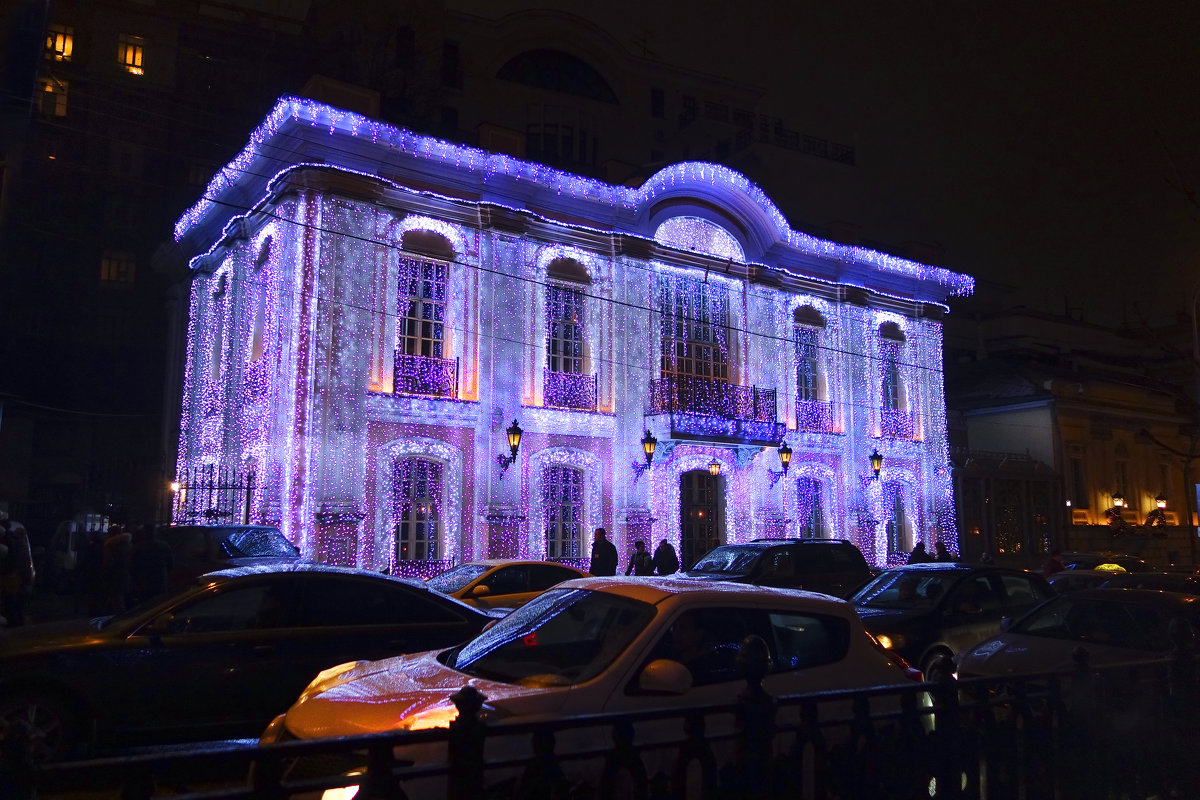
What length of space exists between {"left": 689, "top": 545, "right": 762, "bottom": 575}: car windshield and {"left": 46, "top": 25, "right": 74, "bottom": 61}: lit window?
1254 inches

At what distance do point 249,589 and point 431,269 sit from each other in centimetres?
1340

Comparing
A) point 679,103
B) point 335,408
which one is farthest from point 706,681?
point 679,103

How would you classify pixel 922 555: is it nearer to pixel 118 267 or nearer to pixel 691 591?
pixel 691 591

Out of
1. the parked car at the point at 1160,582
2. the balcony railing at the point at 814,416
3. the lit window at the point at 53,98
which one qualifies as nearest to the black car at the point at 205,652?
the parked car at the point at 1160,582

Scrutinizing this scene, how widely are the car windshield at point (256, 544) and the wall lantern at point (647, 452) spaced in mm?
9427

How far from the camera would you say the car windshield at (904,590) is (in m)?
11.9

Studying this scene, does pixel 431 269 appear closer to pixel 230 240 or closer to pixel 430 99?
pixel 230 240

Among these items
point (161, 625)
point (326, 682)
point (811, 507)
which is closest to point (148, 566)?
point (161, 625)

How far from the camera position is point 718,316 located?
25.3 meters

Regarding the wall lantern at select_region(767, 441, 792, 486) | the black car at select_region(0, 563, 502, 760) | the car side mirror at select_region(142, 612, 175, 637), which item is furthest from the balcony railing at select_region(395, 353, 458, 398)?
the car side mirror at select_region(142, 612, 175, 637)

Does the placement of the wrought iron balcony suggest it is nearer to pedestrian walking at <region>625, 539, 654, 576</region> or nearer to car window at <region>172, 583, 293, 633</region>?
pedestrian walking at <region>625, 539, 654, 576</region>

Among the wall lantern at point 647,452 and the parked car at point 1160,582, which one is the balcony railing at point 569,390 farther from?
the parked car at point 1160,582

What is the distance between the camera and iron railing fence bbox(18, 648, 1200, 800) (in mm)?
3078

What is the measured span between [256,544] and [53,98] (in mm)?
28515
